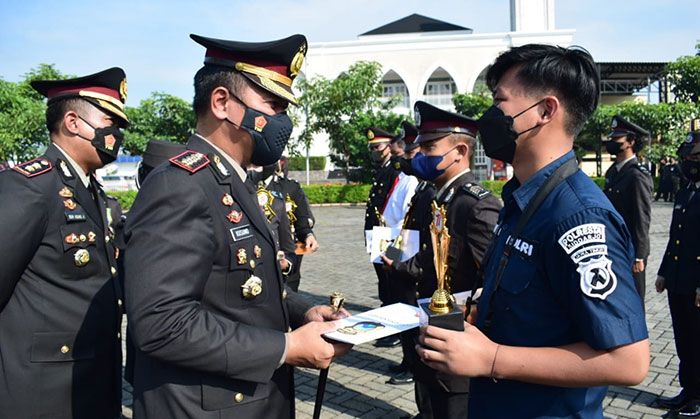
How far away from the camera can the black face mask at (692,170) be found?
15.8 feet

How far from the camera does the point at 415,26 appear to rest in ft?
229

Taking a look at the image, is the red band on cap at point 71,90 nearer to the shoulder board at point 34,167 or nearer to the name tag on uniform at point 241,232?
the shoulder board at point 34,167

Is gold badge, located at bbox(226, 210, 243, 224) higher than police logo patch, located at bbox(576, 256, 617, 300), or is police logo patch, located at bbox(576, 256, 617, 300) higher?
gold badge, located at bbox(226, 210, 243, 224)

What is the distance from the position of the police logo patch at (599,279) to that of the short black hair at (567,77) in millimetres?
576

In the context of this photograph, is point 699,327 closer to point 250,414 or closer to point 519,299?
point 519,299

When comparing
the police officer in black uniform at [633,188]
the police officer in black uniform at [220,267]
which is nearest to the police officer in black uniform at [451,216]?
the police officer in black uniform at [220,267]

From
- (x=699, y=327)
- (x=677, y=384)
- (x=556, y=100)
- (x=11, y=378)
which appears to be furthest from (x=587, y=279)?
(x=677, y=384)

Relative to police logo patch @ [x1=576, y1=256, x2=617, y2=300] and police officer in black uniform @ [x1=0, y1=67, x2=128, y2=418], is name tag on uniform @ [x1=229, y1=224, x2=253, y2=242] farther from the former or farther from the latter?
police officer in black uniform @ [x1=0, y1=67, x2=128, y2=418]

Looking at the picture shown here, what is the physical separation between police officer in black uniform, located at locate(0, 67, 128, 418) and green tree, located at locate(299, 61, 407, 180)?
28497 millimetres

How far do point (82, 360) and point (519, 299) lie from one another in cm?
229

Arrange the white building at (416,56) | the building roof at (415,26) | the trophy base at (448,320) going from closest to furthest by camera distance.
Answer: the trophy base at (448,320)
the white building at (416,56)
the building roof at (415,26)

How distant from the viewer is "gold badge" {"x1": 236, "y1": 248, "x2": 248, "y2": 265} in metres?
1.97

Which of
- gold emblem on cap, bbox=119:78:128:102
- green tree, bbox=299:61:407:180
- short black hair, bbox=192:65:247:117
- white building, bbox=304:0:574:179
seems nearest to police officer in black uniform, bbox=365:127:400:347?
gold emblem on cap, bbox=119:78:128:102

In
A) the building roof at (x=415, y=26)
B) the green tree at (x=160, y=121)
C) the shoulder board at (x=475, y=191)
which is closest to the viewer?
the shoulder board at (x=475, y=191)
